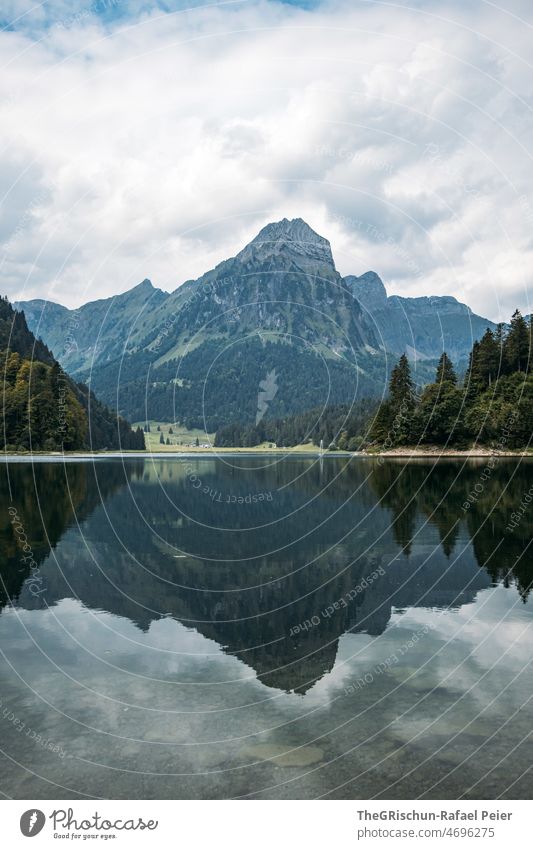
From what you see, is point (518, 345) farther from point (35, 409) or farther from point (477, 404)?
point (35, 409)

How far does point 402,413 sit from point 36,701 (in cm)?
15299

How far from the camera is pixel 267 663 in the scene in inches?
688

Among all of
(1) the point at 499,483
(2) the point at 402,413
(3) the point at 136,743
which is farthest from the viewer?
(2) the point at 402,413

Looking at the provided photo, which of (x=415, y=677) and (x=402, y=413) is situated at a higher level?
(x=402, y=413)

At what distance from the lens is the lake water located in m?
11.6

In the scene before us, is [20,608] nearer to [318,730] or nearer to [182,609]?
[182,609]

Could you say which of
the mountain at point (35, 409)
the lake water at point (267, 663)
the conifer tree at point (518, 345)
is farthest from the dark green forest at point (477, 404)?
the lake water at point (267, 663)

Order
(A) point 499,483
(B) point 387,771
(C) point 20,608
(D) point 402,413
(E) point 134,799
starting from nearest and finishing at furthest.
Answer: (E) point 134,799 → (B) point 387,771 → (C) point 20,608 → (A) point 499,483 → (D) point 402,413

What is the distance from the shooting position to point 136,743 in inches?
504

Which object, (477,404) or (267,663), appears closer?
(267,663)

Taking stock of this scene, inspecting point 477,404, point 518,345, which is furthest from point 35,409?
point 518,345

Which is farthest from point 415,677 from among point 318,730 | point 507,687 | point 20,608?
point 20,608

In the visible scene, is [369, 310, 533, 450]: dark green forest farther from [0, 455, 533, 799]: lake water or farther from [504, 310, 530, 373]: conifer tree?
[0, 455, 533, 799]: lake water

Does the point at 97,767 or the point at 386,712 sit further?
the point at 386,712
